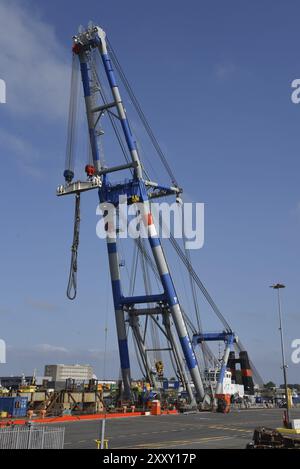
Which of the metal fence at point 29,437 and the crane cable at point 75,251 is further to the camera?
the crane cable at point 75,251

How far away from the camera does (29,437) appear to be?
48.8ft

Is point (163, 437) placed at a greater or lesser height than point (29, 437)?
lesser

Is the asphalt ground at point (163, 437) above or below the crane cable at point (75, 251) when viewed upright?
below

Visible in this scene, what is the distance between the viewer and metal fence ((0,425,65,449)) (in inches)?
573

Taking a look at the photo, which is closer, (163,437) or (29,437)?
(29,437)

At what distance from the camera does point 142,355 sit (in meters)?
54.1

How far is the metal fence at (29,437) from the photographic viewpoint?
14562 millimetres

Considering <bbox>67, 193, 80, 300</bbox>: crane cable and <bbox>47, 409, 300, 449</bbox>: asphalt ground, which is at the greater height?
<bbox>67, 193, 80, 300</bbox>: crane cable

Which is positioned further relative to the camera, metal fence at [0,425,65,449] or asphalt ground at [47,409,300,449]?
asphalt ground at [47,409,300,449]

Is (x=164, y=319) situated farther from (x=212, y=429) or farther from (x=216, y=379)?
(x=212, y=429)

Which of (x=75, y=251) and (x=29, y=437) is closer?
(x=29, y=437)

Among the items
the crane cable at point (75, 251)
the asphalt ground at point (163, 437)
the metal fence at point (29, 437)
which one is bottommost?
the asphalt ground at point (163, 437)
